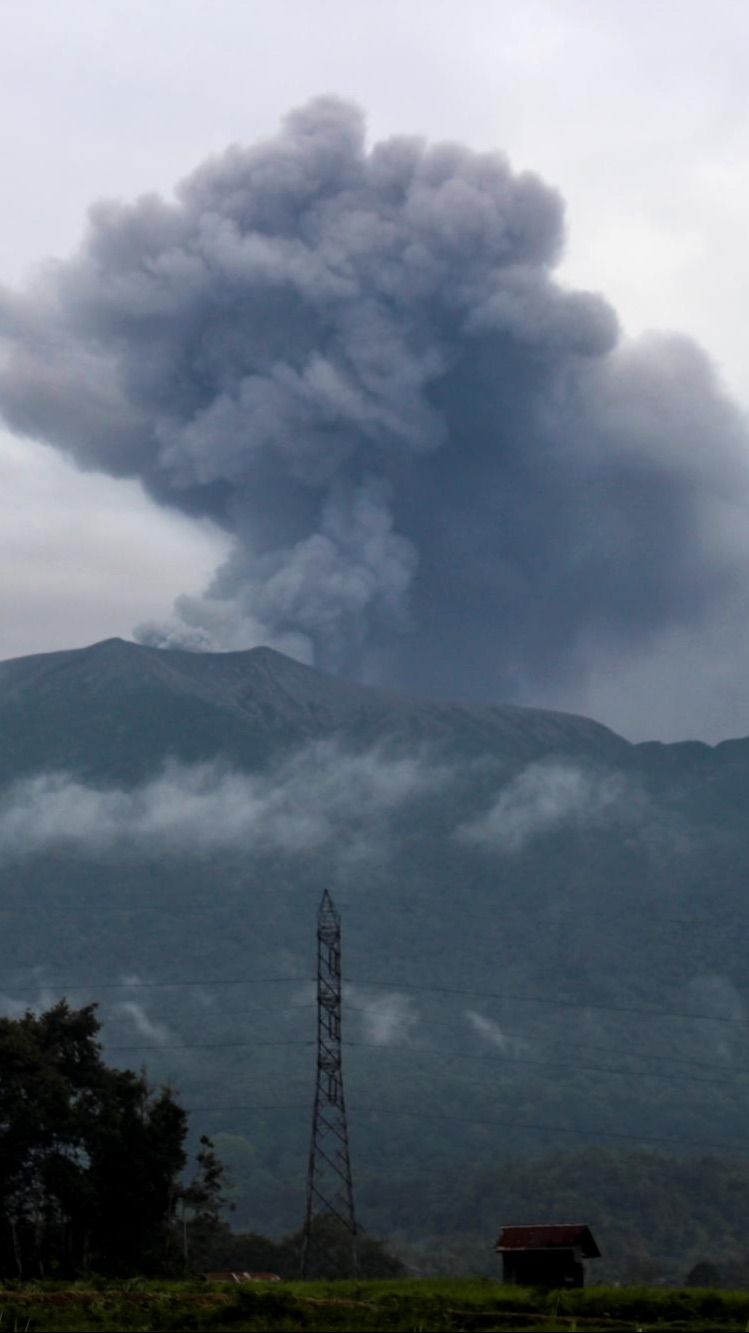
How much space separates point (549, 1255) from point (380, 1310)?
14.2 metres

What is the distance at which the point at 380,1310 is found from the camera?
32.3 meters

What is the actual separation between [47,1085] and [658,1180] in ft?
432

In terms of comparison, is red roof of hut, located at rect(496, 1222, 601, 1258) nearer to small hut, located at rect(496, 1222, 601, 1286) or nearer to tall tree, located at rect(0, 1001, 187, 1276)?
small hut, located at rect(496, 1222, 601, 1286)

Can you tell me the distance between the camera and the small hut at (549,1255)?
148ft

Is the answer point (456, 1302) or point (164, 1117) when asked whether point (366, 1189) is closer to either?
point (164, 1117)

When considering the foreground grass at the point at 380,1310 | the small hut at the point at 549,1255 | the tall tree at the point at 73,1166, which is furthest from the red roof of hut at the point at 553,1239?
the tall tree at the point at 73,1166

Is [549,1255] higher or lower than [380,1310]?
higher

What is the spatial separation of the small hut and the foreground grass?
6.86m

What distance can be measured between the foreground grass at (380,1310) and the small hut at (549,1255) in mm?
6856

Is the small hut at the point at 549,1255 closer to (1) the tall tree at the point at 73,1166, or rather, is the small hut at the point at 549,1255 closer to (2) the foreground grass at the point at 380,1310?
(2) the foreground grass at the point at 380,1310

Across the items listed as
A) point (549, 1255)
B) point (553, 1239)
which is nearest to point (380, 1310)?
point (549, 1255)

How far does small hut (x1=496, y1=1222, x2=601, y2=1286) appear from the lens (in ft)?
148

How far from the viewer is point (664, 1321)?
31.8 meters

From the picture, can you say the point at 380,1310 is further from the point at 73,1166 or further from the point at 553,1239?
the point at 73,1166
